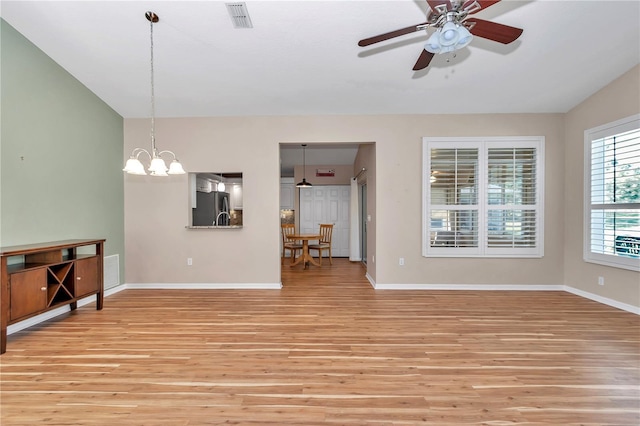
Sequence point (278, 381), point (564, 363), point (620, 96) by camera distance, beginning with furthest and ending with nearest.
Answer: point (620, 96), point (564, 363), point (278, 381)

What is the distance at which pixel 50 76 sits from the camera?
3230 mm

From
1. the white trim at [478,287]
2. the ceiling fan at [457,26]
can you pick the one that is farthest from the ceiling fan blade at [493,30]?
the white trim at [478,287]

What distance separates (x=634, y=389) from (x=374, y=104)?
3.75 metres

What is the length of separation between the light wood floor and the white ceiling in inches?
110

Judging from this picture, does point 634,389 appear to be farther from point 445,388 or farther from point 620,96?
point 620,96

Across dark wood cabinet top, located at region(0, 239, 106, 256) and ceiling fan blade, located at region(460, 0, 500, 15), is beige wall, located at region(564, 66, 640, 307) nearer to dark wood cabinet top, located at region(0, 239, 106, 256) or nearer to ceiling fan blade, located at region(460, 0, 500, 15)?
ceiling fan blade, located at region(460, 0, 500, 15)

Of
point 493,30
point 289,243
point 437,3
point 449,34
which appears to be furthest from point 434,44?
point 289,243

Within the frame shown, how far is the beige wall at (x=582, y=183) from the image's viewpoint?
11.0 ft

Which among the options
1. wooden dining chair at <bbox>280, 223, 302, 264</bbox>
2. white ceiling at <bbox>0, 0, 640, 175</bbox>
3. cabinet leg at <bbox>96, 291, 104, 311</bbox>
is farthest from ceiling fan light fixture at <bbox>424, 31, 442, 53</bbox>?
wooden dining chair at <bbox>280, 223, 302, 264</bbox>

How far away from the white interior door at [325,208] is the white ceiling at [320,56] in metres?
3.54

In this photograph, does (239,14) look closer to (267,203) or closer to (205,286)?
(267,203)

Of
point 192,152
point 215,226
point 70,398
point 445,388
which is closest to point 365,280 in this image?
point 215,226

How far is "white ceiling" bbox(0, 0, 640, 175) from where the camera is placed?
2.62 metres

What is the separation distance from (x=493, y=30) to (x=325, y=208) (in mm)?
5912
